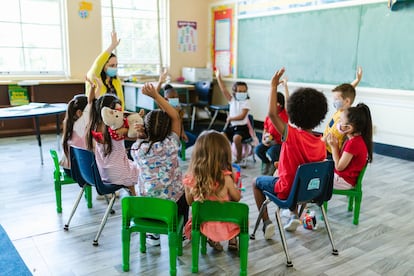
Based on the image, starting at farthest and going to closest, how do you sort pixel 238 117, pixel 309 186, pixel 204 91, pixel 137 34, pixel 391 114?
pixel 137 34 → pixel 204 91 → pixel 391 114 → pixel 238 117 → pixel 309 186

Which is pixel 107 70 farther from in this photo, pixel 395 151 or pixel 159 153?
pixel 395 151

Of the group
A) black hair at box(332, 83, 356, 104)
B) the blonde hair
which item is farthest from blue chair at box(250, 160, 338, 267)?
black hair at box(332, 83, 356, 104)

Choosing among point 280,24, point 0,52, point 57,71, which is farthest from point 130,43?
point 280,24

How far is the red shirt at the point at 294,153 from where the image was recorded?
2.21 meters

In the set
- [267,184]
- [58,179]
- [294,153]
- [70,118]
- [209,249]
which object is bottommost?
[209,249]

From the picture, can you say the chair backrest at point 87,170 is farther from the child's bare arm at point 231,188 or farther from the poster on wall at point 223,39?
the poster on wall at point 223,39

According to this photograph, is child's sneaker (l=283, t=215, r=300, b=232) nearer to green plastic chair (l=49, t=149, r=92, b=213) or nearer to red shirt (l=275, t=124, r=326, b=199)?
red shirt (l=275, t=124, r=326, b=199)

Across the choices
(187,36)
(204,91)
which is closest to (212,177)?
(204,91)

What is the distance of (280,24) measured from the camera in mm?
6195

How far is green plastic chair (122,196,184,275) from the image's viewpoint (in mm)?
1931

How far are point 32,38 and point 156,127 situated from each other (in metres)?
4.93

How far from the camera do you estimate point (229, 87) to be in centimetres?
739

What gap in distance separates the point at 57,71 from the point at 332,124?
191 inches

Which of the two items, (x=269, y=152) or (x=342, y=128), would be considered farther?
(x=269, y=152)
